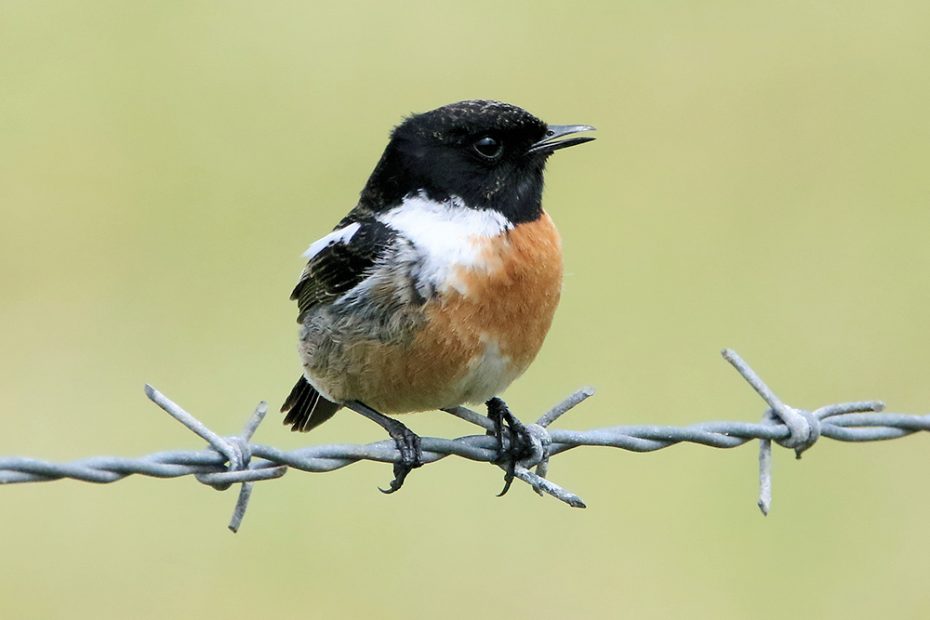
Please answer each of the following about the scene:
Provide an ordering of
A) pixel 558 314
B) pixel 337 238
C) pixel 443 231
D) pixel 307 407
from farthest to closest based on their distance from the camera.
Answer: pixel 558 314 < pixel 307 407 < pixel 337 238 < pixel 443 231

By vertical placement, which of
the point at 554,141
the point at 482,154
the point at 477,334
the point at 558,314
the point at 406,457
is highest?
the point at 554,141

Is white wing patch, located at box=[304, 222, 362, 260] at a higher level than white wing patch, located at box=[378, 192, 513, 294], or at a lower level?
lower

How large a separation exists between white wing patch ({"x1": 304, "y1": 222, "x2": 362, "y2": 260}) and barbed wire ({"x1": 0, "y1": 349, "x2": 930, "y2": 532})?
927 mm

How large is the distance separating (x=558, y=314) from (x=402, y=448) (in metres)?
4.33

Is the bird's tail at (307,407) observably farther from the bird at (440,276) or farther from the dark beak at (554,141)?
the dark beak at (554,141)

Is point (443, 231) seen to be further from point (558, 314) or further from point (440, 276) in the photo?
point (558, 314)

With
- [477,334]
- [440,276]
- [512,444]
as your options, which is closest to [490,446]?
[512,444]

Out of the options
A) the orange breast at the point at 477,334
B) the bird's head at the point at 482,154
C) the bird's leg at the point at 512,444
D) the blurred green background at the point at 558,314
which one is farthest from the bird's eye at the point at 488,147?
the blurred green background at the point at 558,314

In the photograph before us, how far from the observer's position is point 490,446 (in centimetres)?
454

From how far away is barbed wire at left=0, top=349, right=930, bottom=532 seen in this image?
356 cm

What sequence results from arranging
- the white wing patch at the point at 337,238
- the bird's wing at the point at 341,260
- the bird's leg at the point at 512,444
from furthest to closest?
1. the white wing patch at the point at 337,238
2. the bird's wing at the point at 341,260
3. the bird's leg at the point at 512,444

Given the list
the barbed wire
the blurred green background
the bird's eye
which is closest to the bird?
the bird's eye

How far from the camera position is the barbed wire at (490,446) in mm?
3564

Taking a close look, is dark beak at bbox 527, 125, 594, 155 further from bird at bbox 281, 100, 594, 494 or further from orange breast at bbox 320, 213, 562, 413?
orange breast at bbox 320, 213, 562, 413
